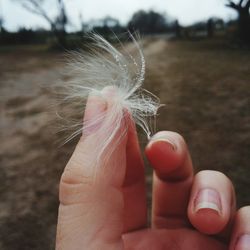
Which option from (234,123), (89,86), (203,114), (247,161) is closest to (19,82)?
(203,114)

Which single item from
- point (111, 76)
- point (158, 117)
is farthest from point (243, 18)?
point (111, 76)

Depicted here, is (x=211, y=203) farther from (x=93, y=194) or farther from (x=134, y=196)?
(x=93, y=194)

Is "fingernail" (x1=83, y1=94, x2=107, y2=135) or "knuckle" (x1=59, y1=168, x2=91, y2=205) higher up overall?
"fingernail" (x1=83, y1=94, x2=107, y2=135)

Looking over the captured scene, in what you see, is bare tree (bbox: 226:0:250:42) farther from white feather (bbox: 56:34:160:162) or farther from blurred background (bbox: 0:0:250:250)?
white feather (bbox: 56:34:160:162)

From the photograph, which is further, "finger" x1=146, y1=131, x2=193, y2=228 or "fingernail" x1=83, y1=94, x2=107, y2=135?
"finger" x1=146, y1=131, x2=193, y2=228

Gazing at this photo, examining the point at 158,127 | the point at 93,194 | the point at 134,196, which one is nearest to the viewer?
the point at 93,194

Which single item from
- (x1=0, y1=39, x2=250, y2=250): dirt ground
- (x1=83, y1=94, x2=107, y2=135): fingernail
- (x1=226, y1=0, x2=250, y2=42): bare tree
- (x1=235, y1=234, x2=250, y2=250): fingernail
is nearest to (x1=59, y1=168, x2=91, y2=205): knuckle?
(x1=83, y1=94, x2=107, y2=135): fingernail

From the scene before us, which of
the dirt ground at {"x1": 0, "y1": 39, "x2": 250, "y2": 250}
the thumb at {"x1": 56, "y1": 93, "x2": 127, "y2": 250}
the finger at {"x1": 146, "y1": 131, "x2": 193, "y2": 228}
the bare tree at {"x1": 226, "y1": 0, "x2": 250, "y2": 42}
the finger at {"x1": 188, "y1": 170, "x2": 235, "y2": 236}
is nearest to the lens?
the thumb at {"x1": 56, "y1": 93, "x2": 127, "y2": 250}

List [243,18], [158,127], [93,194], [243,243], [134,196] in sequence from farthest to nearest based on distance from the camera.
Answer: [243,18]
[158,127]
[134,196]
[243,243]
[93,194]

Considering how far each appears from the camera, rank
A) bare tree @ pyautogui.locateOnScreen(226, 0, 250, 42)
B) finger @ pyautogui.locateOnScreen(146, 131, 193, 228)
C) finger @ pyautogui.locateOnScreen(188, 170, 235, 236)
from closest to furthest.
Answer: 1. finger @ pyautogui.locateOnScreen(188, 170, 235, 236)
2. finger @ pyautogui.locateOnScreen(146, 131, 193, 228)
3. bare tree @ pyautogui.locateOnScreen(226, 0, 250, 42)
